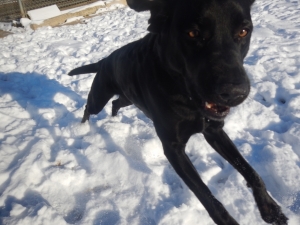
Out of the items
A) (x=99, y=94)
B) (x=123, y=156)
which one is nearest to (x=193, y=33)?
(x=123, y=156)

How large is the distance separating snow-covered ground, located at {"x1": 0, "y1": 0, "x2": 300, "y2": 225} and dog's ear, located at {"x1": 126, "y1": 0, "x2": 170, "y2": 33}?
4.43 feet

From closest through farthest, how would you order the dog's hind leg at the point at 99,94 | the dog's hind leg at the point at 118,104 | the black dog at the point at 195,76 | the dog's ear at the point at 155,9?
the black dog at the point at 195,76 < the dog's ear at the point at 155,9 < the dog's hind leg at the point at 99,94 < the dog's hind leg at the point at 118,104

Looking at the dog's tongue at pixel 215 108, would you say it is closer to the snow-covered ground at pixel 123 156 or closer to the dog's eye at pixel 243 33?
the dog's eye at pixel 243 33

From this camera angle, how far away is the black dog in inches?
57.7

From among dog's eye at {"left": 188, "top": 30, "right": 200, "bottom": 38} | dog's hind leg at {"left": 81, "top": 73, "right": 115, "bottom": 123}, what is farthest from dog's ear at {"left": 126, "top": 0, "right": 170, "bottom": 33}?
dog's hind leg at {"left": 81, "top": 73, "right": 115, "bottom": 123}

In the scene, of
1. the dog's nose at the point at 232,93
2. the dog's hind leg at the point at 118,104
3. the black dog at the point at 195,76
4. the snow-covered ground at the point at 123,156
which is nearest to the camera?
the dog's nose at the point at 232,93

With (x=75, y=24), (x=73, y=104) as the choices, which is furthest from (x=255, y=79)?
(x=75, y=24)

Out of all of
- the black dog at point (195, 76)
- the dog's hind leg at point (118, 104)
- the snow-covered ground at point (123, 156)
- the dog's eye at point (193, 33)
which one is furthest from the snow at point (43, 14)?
the dog's eye at point (193, 33)

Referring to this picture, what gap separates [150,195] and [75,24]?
696 centimetres

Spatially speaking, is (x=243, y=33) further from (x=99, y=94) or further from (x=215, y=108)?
(x=99, y=94)

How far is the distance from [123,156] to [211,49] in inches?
62.4

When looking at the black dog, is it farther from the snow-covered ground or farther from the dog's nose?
the snow-covered ground

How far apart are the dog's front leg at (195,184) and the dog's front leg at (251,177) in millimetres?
274

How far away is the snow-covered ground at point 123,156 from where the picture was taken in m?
2.09
